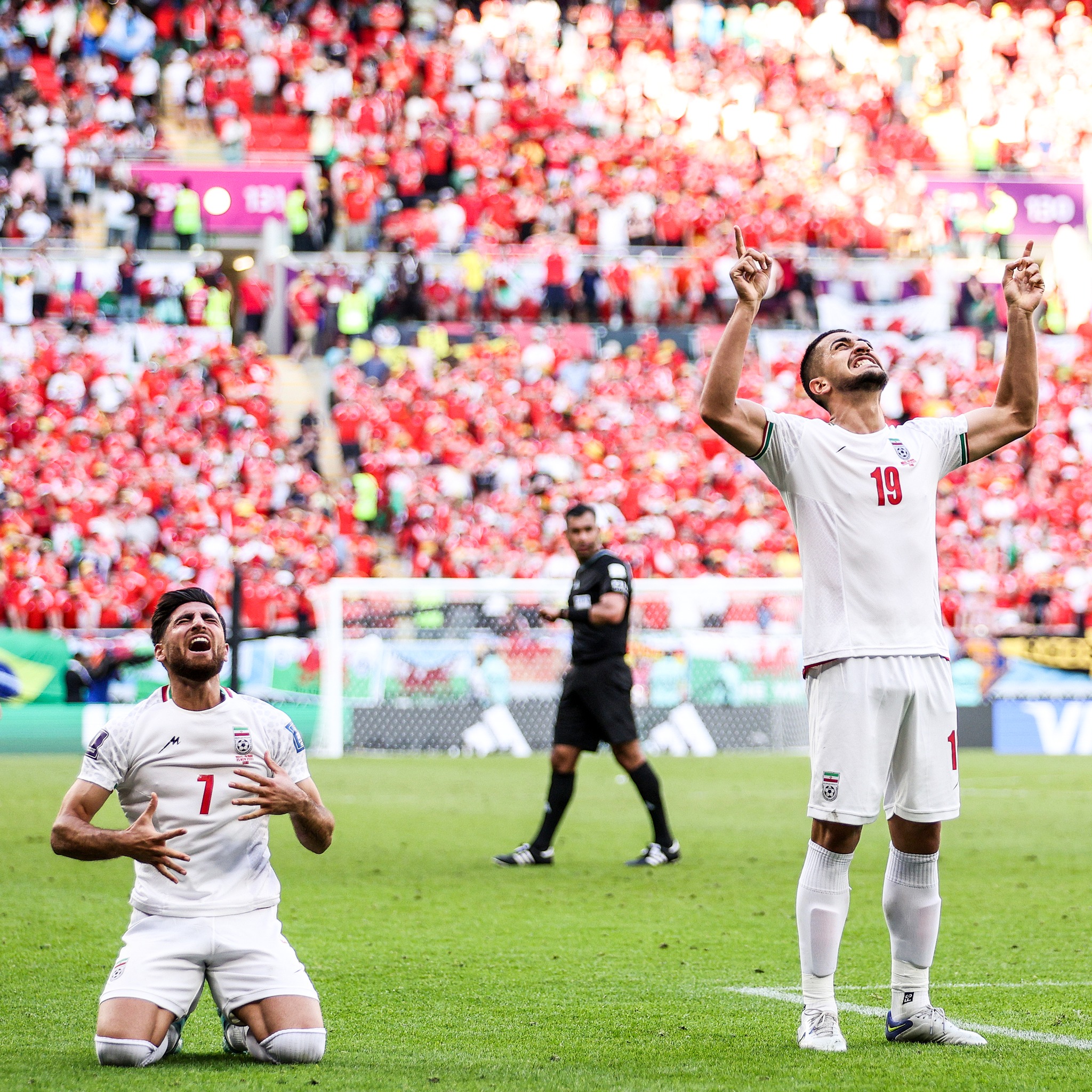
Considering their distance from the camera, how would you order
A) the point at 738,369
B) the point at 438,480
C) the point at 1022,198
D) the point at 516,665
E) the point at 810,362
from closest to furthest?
the point at 738,369 < the point at 810,362 < the point at 516,665 < the point at 438,480 < the point at 1022,198

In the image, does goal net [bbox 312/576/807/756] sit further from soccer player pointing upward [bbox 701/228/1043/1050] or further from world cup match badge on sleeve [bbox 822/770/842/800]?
world cup match badge on sleeve [bbox 822/770/842/800]

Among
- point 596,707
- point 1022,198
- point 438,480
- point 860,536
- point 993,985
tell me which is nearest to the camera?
point 860,536

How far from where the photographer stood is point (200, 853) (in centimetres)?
482

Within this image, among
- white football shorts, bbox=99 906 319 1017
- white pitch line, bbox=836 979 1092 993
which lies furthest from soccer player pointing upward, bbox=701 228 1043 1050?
white football shorts, bbox=99 906 319 1017

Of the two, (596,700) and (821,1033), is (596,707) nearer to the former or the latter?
(596,700)

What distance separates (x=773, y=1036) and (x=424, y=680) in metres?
14.3

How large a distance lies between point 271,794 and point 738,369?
5.61 feet

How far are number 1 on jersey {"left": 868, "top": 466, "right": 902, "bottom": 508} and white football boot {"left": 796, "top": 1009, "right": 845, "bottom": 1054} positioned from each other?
1.47 m

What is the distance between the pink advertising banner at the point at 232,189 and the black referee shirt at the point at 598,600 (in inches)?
748

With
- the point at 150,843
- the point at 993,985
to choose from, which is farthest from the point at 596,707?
the point at 150,843

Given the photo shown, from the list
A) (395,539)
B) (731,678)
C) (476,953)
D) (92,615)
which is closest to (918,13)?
(395,539)

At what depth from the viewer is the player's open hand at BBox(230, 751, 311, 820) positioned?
459 centimetres

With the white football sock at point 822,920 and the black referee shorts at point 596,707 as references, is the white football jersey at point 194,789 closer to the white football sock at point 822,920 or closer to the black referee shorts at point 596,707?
the white football sock at point 822,920

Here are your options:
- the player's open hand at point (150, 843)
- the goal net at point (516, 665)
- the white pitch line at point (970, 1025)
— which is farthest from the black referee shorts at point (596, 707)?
the goal net at point (516, 665)
